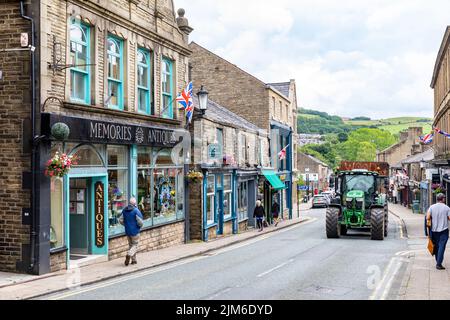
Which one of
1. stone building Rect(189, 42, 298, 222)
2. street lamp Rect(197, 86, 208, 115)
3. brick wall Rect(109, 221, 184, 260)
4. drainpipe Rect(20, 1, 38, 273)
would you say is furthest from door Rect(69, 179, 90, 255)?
stone building Rect(189, 42, 298, 222)

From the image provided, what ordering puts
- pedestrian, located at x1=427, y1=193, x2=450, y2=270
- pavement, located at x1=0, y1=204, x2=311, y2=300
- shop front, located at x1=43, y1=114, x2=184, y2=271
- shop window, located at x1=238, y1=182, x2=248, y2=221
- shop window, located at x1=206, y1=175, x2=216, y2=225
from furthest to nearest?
shop window, located at x1=238, y1=182, x2=248, y2=221
shop window, located at x1=206, y1=175, x2=216, y2=225
shop front, located at x1=43, y1=114, x2=184, y2=271
pedestrian, located at x1=427, y1=193, x2=450, y2=270
pavement, located at x1=0, y1=204, x2=311, y2=300

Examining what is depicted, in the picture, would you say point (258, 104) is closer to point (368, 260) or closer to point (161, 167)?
point (161, 167)

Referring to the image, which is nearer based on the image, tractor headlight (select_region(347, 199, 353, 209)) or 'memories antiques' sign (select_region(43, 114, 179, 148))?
'memories antiques' sign (select_region(43, 114, 179, 148))

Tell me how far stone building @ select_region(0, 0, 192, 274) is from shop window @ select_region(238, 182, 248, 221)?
28.5ft

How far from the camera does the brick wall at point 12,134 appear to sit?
13.3m

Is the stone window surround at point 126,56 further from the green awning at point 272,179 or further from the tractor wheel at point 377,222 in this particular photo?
the green awning at point 272,179

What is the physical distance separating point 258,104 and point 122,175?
2135cm

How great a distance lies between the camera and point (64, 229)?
1410cm

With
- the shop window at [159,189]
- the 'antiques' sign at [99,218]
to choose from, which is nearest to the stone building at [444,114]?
the shop window at [159,189]

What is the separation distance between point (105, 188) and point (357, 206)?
40.8 feet

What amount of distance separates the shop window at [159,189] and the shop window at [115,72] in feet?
6.54

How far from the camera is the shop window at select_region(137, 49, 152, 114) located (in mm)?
18750

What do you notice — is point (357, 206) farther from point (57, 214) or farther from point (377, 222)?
point (57, 214)

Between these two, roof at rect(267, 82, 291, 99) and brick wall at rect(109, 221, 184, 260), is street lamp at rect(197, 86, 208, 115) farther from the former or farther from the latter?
roof at rect(267, 82, 291, 99)
